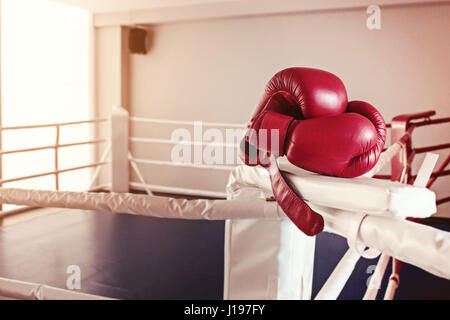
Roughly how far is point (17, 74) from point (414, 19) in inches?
131

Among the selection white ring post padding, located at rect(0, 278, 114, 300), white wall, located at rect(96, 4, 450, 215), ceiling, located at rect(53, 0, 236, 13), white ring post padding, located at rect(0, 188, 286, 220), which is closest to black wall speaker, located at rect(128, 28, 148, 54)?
white wall, located at rect(96, 4, 450, 215)

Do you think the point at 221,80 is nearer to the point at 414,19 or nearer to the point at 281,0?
the point at 281,0

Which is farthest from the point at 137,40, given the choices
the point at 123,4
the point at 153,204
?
the point at 153,204

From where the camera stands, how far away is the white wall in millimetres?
2975

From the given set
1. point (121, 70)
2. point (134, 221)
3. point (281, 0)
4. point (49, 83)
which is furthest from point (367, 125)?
point (121, 70)

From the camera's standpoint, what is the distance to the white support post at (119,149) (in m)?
3.67

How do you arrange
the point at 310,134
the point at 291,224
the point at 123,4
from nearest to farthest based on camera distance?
the point at 310,134 → the point at 291,224 → the point at 123,4

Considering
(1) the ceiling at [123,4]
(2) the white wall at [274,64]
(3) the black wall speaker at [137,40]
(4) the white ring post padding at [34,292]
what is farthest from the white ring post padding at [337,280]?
(3) the black wall speaker at [137,40]

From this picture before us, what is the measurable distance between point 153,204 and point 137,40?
378cm

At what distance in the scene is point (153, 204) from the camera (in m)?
0.92

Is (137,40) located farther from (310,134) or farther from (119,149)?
(310,134)

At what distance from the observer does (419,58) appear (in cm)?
296

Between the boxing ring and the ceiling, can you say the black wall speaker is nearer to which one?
the ceiling
